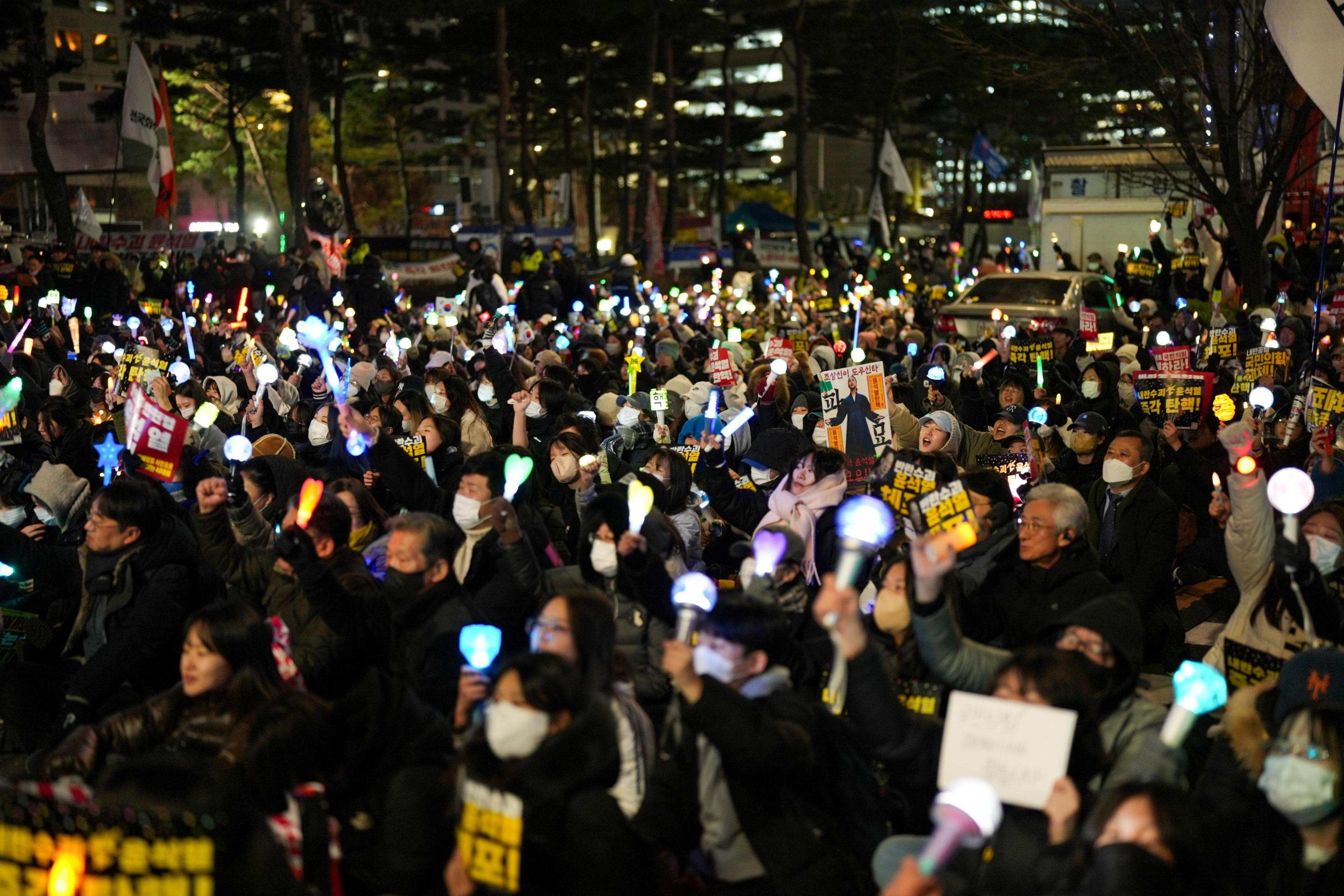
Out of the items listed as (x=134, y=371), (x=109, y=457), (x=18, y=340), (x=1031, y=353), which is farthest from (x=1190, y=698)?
(x=18, y=340)

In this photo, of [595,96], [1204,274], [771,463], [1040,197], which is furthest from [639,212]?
[771,463]

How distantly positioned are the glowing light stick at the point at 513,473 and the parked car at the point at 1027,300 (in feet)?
48.3

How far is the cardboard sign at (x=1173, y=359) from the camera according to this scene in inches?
411

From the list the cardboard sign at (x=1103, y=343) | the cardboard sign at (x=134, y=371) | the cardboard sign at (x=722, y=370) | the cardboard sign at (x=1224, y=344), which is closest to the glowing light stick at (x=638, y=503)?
the cardboard sign at (x=722, y=370)

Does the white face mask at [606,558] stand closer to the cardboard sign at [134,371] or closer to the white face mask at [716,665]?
the white face mask at [716,665]

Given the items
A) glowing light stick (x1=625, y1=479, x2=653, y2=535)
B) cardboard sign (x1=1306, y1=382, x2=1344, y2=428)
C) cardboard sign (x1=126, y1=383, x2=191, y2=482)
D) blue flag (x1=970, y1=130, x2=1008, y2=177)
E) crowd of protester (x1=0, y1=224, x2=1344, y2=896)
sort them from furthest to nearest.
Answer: blue flag (x1=970, y1=130, x2=1008, y2=177)
cardboard sign (x1=1306, y1=382, x2=1344, y2=428)
cardboard sign (x1=126, y1=383, x2=191, y2=482)
glowing light stick (x1=625, y1=479, x2=653, y2=535)
crowd of protester (x1=0, y1=224, x2=1344, y2=896)

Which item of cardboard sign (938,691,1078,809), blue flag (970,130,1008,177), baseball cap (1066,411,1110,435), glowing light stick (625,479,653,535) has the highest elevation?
blue flag (970,130,1008,177)

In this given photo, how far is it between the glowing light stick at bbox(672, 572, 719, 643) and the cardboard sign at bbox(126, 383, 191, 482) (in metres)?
3.00

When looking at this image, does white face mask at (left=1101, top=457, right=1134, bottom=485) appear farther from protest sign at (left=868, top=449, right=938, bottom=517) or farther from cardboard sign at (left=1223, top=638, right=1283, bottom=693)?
A: cardboard sign at (left=1223, top=638, right=1283, bottom=693)

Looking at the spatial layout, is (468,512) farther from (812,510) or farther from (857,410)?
(857,410)

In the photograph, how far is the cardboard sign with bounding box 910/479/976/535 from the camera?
17.5 feet

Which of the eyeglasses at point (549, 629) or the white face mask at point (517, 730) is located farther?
the eyeglasses at point (549, 629)

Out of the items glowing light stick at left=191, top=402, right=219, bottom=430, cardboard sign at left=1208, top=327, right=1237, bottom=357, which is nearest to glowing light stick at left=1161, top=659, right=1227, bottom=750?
glowing light stick at left=191, top=402, right=219, bottom=430

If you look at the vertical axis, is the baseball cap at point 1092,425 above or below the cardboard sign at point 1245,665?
above
